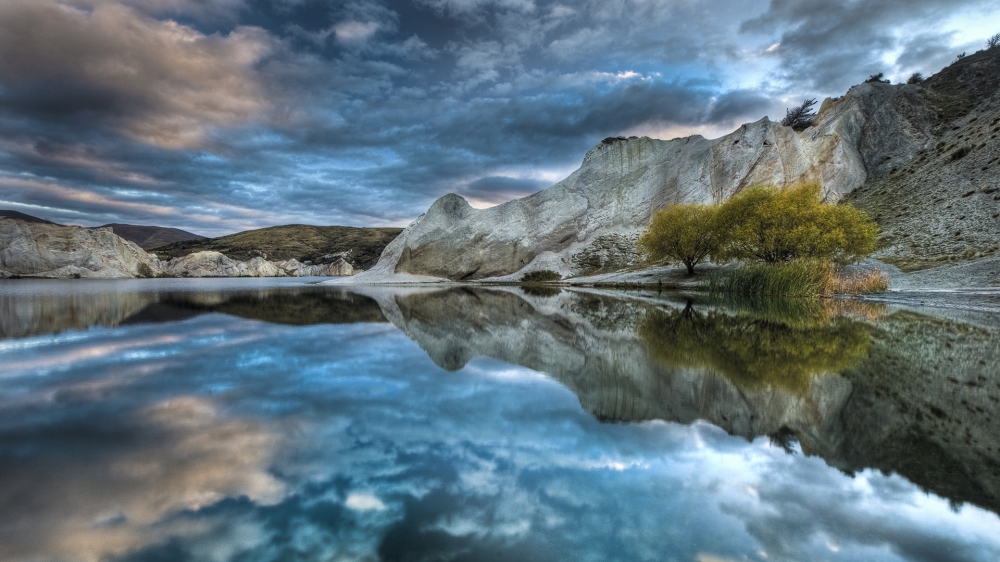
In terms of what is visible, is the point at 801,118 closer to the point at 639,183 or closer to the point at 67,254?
the point at 639,183

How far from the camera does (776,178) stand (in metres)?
36.0

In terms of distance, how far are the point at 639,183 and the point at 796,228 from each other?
19.3m

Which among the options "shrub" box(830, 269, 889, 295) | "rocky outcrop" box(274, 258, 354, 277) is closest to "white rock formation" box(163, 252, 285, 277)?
"rocky outcrop" box(274, 258, 354, 277)

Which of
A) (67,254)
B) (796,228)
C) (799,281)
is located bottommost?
(799,281)

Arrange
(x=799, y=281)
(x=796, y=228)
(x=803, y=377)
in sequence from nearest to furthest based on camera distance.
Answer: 1. (x=803, y=377)
2. (x=799, y=281)
3. (x=796, y=228)

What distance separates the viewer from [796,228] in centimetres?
2438

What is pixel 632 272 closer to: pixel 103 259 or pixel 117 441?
pixel 117 441

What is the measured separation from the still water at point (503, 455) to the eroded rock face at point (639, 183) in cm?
3479

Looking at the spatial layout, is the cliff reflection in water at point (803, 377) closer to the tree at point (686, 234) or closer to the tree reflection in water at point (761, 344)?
the tree reflection in water at point (761, 344)

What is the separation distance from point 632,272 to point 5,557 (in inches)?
1411

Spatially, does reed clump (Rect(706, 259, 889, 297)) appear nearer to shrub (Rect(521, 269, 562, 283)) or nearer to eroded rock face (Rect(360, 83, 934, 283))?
eroded rock face (Rect(360, 83, 934, 283))

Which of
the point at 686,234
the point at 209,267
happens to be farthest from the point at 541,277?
the point at 209,267

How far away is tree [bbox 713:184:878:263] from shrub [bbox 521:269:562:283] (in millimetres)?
15249

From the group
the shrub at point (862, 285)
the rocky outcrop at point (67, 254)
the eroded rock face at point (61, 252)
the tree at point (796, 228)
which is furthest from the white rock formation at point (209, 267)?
the shrub at point (862, 285)
